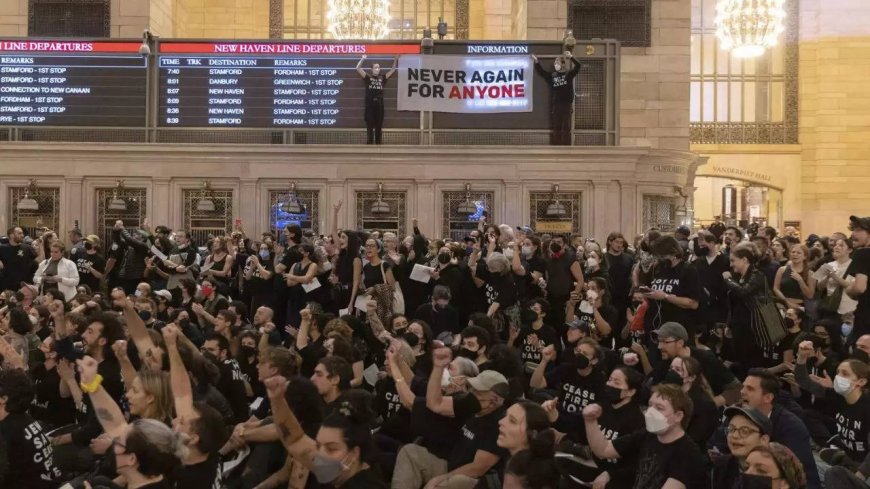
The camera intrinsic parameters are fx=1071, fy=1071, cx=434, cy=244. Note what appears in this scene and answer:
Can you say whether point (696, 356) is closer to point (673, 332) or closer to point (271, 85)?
point (673, 332)

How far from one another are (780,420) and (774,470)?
2022 mm

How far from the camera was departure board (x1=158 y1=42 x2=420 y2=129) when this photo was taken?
20797 millimetres

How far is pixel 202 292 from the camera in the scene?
13.4m

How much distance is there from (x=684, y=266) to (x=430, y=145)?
10.2 m

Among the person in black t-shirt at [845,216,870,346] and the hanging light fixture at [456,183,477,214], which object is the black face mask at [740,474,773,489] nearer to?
the person in black t-shirt at [845,216,870,346]

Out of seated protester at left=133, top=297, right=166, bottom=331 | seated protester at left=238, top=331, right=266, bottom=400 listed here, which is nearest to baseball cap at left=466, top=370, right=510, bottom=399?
seated protester at left=238, top=331, right=266, bottom=400

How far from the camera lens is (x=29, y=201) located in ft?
66.7

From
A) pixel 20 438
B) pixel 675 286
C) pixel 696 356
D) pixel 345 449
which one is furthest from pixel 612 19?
pixel 345 449

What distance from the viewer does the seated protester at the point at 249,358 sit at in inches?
391

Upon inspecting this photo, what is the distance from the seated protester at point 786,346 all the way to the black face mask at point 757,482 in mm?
5937

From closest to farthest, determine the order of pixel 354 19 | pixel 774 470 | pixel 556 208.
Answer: pixel 774 470, pixel 556 208, pixel 354 19

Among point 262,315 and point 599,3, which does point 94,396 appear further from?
point 599,3

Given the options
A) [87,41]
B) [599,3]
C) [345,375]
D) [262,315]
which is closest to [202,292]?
[262,315]

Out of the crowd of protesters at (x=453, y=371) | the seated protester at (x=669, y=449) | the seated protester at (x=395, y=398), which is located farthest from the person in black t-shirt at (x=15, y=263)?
the seated protester at (x=669, y=449)
